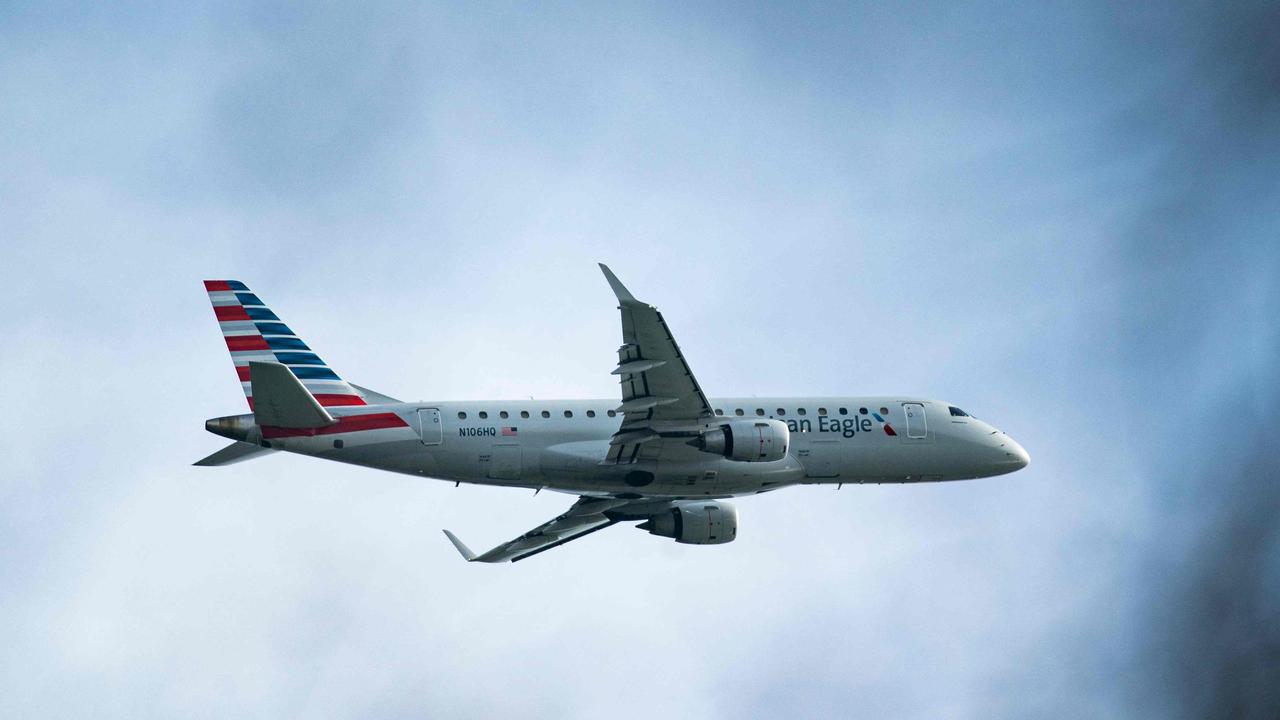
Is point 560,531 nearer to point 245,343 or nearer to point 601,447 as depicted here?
point 601,447

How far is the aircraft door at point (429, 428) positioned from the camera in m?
53.2

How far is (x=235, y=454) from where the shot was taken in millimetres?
51906

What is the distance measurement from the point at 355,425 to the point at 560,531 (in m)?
13.4

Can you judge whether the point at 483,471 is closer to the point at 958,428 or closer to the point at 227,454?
the point at 227,454

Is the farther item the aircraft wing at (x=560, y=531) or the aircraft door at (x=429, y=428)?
the aircraft wing at (x=560, y=531)

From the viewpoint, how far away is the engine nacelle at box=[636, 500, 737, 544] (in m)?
61.5

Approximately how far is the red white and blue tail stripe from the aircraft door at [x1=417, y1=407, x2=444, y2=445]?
4.26 meters

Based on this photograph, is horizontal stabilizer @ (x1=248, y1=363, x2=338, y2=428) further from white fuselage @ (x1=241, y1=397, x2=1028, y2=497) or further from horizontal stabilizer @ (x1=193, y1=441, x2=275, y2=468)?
horizontal stabilizer @ (x1=193, y1=441, x2=275, y2=468)

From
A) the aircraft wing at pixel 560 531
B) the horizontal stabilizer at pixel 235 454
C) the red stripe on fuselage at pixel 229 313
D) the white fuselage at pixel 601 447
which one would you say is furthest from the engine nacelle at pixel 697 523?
the red stripe on fuselage at pixel 229 313

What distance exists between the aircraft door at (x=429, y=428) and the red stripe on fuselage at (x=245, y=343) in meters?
7.27

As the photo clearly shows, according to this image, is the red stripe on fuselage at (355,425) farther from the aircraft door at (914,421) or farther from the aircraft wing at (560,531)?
the aircraft door at (914,421)

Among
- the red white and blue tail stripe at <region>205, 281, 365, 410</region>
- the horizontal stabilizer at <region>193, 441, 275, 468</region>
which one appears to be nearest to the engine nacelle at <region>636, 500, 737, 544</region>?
the red white and blue tail stripe at <region>205, 281, 365, 410</region>

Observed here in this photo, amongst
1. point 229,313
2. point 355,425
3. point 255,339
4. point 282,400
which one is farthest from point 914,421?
point 229,313

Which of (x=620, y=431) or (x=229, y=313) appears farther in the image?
(x=229, y=313)
